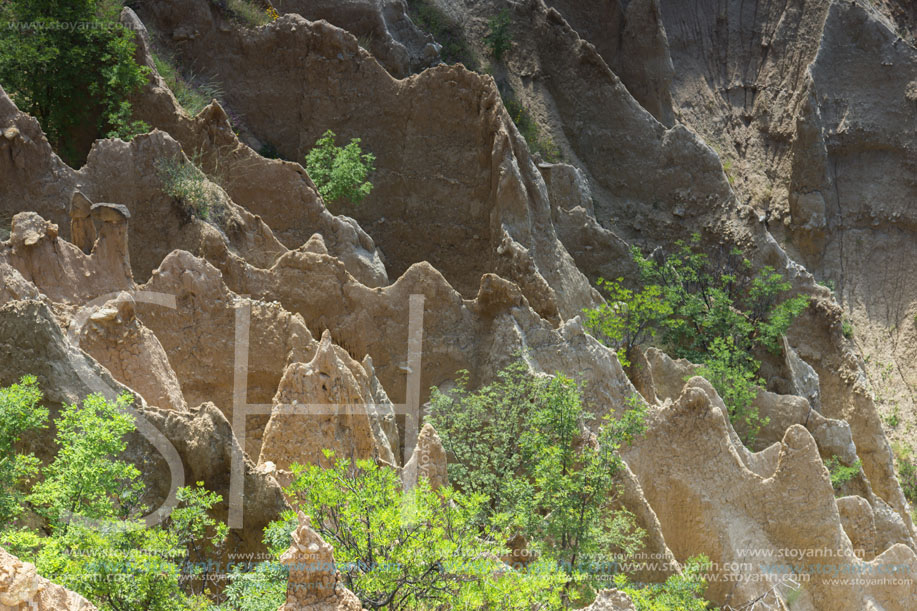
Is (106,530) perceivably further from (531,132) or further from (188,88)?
(531,132)

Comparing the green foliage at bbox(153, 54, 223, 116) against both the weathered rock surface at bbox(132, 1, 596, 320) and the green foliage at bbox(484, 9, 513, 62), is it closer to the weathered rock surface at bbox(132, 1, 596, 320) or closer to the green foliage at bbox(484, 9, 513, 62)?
the weathered rock surface at bbox(132, 1, 596, 320)

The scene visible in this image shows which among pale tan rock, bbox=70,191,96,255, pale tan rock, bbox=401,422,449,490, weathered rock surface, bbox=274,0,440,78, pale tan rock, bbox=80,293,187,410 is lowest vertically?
pale tan rock, bbox=401,422,449,490

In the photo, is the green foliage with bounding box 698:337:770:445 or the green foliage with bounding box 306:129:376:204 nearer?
the green foliage with bounding box 306:129:376:204

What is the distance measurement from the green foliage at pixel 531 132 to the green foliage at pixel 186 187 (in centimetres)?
1311

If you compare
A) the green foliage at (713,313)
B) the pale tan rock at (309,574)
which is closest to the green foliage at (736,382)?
the green foliage at (713,313)

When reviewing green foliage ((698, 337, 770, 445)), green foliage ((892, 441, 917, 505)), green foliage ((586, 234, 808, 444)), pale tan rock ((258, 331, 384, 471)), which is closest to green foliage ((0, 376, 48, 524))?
pale tan rock ((258, 331, 384, 471))

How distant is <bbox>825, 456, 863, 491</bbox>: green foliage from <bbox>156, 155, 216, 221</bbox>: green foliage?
11901 millimetres

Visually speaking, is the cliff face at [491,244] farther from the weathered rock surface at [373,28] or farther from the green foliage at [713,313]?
the green foliage at [713,313]

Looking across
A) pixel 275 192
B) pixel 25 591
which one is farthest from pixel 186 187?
pixel 25 591

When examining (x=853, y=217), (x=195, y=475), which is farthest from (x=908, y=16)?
(x=195, y=475)

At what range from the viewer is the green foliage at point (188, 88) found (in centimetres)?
2114

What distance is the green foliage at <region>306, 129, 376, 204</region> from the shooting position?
20.0m

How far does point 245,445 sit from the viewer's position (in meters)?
12.4

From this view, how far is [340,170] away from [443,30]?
13.0 meters
